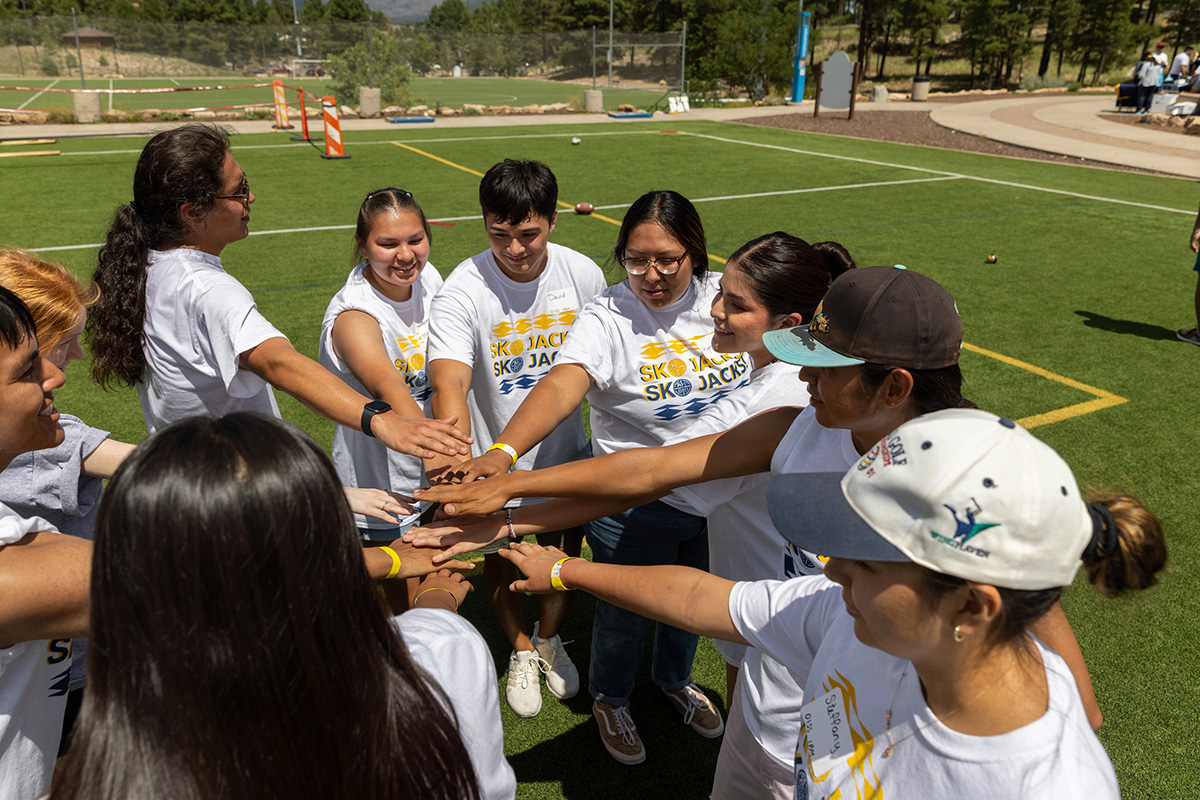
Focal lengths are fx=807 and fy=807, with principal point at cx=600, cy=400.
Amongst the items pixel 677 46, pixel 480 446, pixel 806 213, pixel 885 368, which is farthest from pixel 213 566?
pixel 677 46

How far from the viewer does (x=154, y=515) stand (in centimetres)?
115

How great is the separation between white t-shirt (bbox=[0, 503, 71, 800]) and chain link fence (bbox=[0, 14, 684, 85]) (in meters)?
38.8

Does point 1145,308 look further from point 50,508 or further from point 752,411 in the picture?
point 50,508

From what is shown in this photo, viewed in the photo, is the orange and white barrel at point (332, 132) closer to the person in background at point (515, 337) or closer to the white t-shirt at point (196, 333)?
the person in background at point (515, 337)

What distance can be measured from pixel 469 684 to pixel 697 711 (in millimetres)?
2448

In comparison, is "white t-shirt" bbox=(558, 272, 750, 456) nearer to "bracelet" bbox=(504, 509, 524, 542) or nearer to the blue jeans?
the blue jeans

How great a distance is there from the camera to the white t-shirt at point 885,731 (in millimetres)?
1285

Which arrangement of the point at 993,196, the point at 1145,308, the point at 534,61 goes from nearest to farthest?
the point at 1145,308 < the point at 993,196 < the point at 534,61

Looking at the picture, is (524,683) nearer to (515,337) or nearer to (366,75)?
(515,337)

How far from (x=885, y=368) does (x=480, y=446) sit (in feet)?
7.51

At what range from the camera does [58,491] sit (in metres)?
2.27

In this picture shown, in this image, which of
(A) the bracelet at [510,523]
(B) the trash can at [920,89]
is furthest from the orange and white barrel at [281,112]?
(B) the trash can at [920,89]

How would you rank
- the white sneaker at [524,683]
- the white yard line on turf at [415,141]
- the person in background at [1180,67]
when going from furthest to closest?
the person in background at [1180,67] < the white yard line on turf at [415,141] < the white sneaker at [524,683]

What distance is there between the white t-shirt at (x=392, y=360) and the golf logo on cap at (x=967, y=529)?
2.85m
